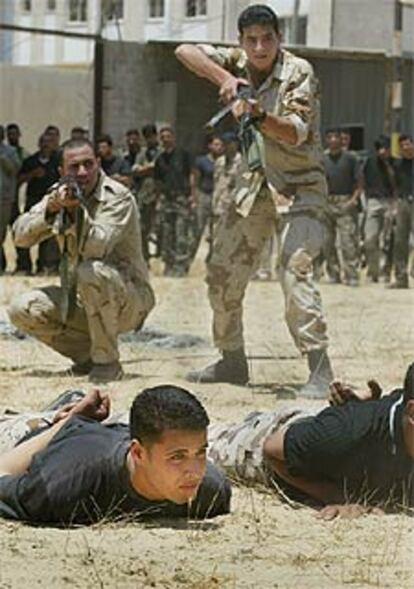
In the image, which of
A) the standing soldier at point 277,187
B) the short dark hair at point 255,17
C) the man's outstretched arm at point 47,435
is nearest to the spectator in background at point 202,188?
the standing soldier at point 277,187

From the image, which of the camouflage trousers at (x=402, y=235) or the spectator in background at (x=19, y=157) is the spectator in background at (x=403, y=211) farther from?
the spectator in background at (x=19, y=157)

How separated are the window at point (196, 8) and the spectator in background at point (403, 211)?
14.5 ft

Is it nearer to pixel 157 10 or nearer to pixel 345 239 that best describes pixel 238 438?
pixel 157 10

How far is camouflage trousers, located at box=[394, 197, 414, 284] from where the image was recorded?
47.4ft

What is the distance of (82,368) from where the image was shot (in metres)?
7.35

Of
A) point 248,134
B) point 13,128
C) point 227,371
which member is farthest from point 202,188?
point 248,134

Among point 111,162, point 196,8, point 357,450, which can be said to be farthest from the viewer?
point 111,162

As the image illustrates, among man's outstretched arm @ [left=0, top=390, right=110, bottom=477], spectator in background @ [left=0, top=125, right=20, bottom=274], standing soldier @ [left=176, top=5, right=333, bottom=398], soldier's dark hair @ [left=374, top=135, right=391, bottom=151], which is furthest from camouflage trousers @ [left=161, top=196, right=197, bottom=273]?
man's outstretched arm @ [left=0, top=390, right=110, bottom=477]

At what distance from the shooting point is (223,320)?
7.19m

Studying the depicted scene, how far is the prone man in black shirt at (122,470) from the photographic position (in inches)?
165

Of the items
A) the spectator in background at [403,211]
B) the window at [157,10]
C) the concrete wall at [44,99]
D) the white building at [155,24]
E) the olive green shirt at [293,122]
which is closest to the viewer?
the olive green shirt at [293,122]

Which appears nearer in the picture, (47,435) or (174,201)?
(47,435)

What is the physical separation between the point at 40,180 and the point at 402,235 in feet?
11.8

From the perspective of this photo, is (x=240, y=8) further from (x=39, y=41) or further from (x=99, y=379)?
(x=39, y=41)
